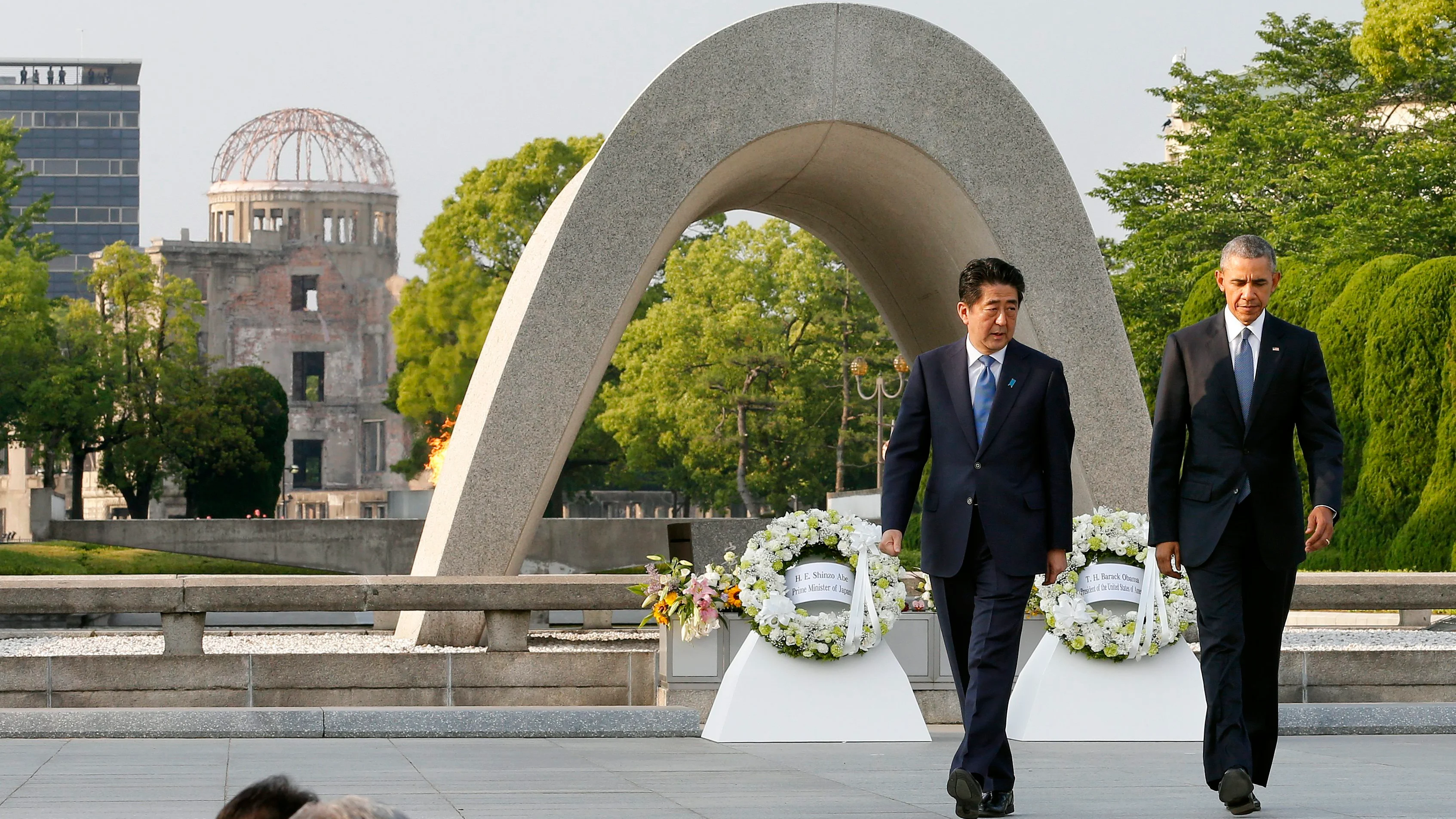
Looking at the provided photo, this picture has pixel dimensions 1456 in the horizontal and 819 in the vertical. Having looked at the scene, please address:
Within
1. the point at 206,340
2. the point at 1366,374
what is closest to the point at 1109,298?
the point at 1366,374

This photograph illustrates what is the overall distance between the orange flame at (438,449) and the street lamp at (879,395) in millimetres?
8666

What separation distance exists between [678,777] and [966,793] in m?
1.56

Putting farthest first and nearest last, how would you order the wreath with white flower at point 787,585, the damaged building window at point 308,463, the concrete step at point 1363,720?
the damaged building window at point 308,463 → the concrete step at point 1363,720 → the wreath with white flower at point 787,585

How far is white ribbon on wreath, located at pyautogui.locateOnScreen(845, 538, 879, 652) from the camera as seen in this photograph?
8.02 meters

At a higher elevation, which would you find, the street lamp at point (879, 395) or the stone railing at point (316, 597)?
the street lamp at point (879, 395)

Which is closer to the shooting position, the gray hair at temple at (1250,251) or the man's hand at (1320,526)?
the man's hand at (1320,526)

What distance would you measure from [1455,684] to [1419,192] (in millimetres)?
25263

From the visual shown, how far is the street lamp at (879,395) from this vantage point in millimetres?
37000

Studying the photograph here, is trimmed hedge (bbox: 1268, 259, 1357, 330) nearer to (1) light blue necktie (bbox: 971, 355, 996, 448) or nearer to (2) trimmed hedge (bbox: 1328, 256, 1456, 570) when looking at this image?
(2) trimmed hedge (bbox: 1328, 256, 1456, 570)

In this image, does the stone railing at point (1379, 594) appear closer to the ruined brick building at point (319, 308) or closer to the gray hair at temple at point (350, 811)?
the gray hair at temple at point (350, 811)

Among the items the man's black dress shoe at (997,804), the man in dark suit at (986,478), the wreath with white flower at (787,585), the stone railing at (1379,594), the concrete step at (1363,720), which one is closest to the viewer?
the man's black dress shoe at (997,804)

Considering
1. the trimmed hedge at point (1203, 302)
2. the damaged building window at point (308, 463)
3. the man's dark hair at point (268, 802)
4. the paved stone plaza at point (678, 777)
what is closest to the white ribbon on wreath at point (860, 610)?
the paved stone plaza at point (678, 777)

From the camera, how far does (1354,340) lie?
25172 millimetres

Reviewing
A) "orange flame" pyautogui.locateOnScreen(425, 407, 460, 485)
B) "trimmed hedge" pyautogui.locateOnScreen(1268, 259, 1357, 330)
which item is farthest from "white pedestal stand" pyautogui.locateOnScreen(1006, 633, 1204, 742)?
"orange flame" pyautogui.locateOnScreen(425, 407, 460, 485)
